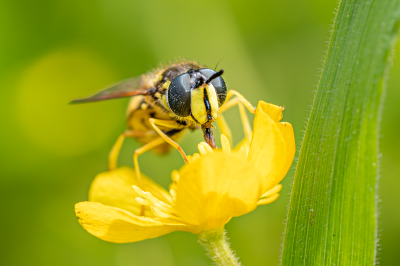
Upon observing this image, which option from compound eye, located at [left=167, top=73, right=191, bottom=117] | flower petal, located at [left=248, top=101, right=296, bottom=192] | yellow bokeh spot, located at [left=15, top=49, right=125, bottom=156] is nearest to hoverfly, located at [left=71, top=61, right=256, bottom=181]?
compound eye, located at [left=167, top=73, right=191, bottom=117]

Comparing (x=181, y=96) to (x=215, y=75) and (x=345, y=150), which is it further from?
(x=345, y=150)

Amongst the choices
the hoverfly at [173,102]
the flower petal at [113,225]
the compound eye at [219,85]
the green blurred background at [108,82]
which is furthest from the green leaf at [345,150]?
the green blurred background at [108,82]

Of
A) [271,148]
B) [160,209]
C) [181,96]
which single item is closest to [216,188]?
[271,148]

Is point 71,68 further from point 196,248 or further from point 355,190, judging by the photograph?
point 355,190

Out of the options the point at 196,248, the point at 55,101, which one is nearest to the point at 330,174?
the point at 196,248

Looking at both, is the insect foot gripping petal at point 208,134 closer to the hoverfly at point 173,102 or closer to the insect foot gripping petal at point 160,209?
the hoverfly at point 173,102

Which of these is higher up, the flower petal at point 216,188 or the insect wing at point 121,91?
the insect wing at point 121,91
